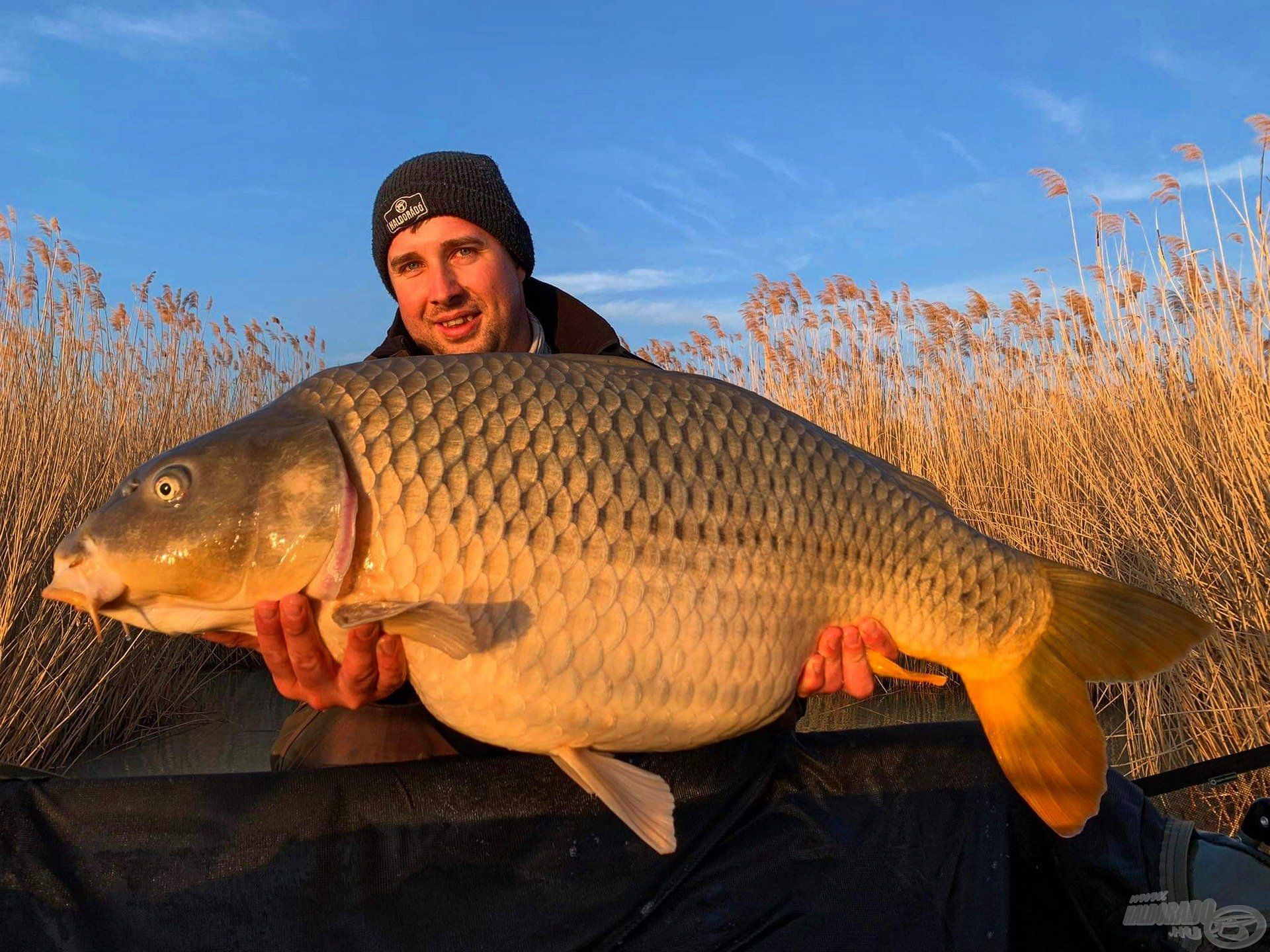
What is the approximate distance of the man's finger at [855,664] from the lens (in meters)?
1.33

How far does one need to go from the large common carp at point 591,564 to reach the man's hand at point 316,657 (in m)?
0.03

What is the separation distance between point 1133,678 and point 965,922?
0.41 m

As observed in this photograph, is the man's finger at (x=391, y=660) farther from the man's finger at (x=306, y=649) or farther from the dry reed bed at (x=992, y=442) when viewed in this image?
the dry reed bed at (x=992, y=442)

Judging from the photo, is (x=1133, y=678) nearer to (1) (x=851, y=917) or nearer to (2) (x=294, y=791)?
(1) (x=851, y=917)

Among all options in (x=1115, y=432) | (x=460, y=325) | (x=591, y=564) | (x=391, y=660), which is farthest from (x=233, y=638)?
(x=1115, y=432)

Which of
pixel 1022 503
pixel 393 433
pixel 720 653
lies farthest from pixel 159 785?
pixel 1022 503

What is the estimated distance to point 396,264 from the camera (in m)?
2.31

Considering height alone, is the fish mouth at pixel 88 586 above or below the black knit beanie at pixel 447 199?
below

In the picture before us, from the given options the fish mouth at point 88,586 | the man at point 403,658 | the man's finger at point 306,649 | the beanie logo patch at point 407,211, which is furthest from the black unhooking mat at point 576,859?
the beanie logo patch at point 407,211

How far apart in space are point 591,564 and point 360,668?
0.33 meters

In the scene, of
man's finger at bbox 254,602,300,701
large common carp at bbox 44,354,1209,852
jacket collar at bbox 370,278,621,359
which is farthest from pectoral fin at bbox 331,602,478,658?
jacket collar at bbox 370,278,621,359

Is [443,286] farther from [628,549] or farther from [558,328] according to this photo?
[628,549]

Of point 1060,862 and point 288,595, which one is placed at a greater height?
point 288,595

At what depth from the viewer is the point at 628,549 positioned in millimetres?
1175
